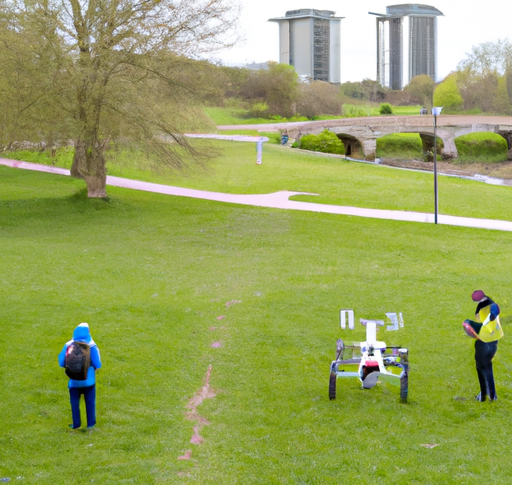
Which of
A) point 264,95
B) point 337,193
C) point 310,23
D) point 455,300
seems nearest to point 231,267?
point 455,300

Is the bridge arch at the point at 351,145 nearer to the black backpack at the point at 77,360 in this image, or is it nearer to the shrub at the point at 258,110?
the shrub at the point at 258,110

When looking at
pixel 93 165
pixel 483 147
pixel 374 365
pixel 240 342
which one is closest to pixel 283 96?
pixel 483 147

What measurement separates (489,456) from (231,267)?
390 inches

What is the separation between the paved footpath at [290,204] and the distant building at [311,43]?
337 ft

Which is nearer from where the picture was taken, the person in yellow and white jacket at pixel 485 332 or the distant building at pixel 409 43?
the person in yellow and white jacket at pixel 485 332

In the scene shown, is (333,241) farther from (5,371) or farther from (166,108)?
(5,371)

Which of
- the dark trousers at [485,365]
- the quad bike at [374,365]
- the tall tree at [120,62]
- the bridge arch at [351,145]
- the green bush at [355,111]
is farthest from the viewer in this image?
the green bush at [355,111]

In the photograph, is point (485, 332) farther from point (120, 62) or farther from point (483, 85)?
point (483, 85)

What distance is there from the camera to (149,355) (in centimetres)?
1084

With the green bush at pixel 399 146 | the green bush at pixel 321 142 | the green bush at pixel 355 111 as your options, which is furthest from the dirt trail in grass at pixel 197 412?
the green bush at pixel 355 111

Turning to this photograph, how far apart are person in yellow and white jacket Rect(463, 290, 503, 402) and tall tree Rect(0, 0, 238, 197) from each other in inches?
591

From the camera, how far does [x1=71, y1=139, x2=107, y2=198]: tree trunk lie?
2247 centimetres

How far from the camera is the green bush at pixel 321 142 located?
149ft

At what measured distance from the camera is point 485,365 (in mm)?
8594
